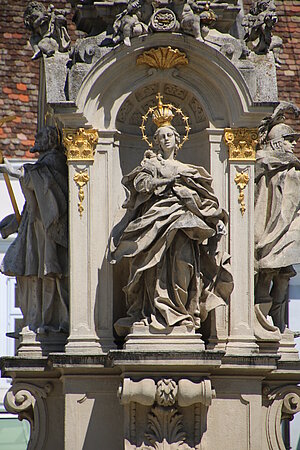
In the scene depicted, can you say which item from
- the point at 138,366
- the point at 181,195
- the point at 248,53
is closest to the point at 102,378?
the point at 138,366

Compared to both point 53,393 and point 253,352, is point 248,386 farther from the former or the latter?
point 53,393

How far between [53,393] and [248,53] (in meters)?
4.16

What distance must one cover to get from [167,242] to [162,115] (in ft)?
4.88

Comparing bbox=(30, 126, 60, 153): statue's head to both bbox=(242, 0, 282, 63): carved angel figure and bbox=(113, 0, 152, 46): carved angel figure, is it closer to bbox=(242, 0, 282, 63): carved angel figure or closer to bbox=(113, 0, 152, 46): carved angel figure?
bbox=(113, 0, 152, 46): carved angel figure

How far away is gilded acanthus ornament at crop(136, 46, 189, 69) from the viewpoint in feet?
76.1

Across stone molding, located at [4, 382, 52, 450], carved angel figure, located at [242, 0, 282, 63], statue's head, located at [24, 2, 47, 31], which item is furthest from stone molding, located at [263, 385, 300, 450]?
statue's head, located at [24, 2, 47, 31]

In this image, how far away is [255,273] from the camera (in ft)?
76.9

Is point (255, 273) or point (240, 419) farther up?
point (255, 273)

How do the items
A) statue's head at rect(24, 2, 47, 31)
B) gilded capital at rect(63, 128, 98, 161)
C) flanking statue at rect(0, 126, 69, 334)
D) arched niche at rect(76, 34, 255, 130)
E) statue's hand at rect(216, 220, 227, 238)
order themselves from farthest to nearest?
statue's head at rect(24, 2, 47, 31) < flanking statue at rect(0, 126, 69, 334) < gilded capital at rect(63, 128, 98, 161) < arched niche at rect(76, 34, 255, 130) < statue's hand at rect(216, 220, 227, 238)

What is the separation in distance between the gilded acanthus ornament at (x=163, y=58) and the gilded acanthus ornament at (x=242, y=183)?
1311 mm

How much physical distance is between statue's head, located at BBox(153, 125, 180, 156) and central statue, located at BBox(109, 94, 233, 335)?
1 centimetres

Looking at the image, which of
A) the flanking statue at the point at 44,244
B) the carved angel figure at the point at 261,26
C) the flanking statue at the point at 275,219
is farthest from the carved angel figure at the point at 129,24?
the flanking statue at the point at 275,219

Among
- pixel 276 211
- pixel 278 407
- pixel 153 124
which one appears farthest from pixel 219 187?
pixel 278 407

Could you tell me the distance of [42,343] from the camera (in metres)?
23.6
